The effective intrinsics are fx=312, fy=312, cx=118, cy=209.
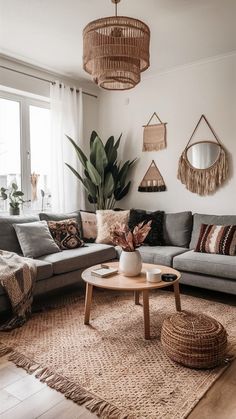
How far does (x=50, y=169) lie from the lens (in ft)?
13.5

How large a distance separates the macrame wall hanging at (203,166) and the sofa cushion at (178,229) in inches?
15.4

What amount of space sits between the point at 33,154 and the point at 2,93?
0.81m

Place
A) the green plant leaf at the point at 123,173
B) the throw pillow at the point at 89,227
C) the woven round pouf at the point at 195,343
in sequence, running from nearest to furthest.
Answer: the woven round pouf at the point at 195,343 → the throw pillow at the point at 89,227 → the green plant leaf at the point at 123,173

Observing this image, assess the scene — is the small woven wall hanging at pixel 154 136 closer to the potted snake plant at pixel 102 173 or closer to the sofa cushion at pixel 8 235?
the potted snake plant at pixel 102 173

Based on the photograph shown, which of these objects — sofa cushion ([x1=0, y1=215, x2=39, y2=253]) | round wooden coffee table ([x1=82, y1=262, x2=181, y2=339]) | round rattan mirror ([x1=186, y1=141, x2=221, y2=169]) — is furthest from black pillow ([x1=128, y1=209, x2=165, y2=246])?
sofa cushion ([x1=0, y1=215, x2=39, y2=253])

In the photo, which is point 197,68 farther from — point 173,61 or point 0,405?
point 0,405

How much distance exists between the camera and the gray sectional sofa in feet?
9.39

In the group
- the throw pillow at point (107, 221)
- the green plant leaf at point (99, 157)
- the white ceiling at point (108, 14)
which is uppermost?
the white ceiling at point (108, 14)

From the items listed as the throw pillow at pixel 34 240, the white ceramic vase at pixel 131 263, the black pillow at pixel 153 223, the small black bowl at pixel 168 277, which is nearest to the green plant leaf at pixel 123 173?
the black pillow at pixel 153 223

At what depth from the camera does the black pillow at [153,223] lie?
3711 mm

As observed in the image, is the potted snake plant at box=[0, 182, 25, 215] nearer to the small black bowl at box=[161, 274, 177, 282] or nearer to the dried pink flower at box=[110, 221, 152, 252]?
the dried pink flower at box=[110, 221, 152, 252]

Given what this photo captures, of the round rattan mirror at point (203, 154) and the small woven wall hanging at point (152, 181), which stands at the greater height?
the round rattan mirror at point (203, 154)

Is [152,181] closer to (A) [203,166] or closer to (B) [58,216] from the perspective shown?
(A) [203,166]

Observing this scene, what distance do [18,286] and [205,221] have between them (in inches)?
85.2
